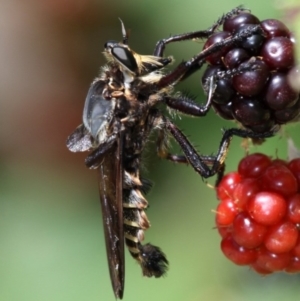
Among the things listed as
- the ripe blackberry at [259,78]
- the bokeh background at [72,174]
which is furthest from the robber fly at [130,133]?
the bokeh background at [72,174]

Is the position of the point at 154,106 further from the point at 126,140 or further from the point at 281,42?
the point at 281,42

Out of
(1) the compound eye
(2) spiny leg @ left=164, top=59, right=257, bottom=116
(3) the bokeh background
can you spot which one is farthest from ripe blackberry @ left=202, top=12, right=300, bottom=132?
(3) the bokeh background

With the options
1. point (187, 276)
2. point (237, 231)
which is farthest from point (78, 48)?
point (237, 231)

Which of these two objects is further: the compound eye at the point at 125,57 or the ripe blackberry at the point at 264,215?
the compound eye at the point at 125,57

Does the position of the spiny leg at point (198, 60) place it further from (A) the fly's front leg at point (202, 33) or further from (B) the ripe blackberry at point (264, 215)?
(B) the ripe blackberry at point (264, 215)

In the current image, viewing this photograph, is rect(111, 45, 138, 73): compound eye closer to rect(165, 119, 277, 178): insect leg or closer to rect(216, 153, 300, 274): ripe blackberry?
rect(165, 119, 277, 178): insect leg
